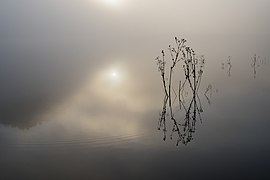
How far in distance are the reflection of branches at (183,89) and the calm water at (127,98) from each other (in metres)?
0.01

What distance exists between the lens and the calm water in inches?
85.2

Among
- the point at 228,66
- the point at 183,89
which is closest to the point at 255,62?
the point at 228,66

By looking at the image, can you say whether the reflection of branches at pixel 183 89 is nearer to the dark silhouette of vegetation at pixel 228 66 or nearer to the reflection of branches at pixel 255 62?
the dark silhouette of vegetation at pixel 228 66

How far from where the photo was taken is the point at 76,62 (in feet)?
13.5

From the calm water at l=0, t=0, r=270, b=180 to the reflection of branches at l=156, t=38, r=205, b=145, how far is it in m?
0.01

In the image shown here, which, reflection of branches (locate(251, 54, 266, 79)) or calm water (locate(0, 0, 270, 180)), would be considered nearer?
calm water (locate(0, 0, 270, 180))

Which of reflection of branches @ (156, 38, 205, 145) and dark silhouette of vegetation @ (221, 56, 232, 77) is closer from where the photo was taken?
reflection of branches @ (156, 38, 205, 145)

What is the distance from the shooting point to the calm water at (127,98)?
2164mm

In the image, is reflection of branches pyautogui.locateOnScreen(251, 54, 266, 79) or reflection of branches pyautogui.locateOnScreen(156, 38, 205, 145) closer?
reflection of branches pyautogui.locateOnScreen(156, 38, 205, 145)

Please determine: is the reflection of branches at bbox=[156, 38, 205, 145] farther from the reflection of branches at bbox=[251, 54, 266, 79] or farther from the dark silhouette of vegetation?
the reflection of branches at bbox=[251, 54, 266, 79]
